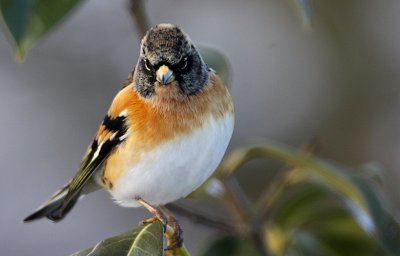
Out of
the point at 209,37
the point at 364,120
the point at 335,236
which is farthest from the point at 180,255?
the point at 209,37

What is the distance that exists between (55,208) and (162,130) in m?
0.52

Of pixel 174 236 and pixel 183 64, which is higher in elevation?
pixel 183 64

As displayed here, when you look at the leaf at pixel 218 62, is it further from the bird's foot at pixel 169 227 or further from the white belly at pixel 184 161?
the bird's foot at pixel 169 227

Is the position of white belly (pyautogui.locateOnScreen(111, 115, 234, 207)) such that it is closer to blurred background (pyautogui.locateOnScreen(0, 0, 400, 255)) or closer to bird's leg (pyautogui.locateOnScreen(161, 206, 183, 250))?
bird's leg (pyautogui.locateOnScreen(161, 206, 183, 250))

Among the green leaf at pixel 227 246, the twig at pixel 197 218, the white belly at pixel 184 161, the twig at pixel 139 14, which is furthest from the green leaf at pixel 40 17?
the green leaf at pixel 227 246

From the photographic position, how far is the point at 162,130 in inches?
94.0

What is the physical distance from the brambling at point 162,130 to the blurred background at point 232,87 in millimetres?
3497

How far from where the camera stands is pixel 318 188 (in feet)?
10.1

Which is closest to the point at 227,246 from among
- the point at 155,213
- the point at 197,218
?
the point at 197,218

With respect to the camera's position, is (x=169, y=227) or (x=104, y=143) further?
(x=104, y=143)

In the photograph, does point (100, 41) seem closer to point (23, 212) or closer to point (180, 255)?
point (23, 212)

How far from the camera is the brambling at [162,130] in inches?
92.2

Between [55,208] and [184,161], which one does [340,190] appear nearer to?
[184,161]

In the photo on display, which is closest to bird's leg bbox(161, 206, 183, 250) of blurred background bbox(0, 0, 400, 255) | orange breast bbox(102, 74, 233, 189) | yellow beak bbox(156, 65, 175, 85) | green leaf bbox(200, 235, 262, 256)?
orange breast bbox(102, 74, 233, 189)
